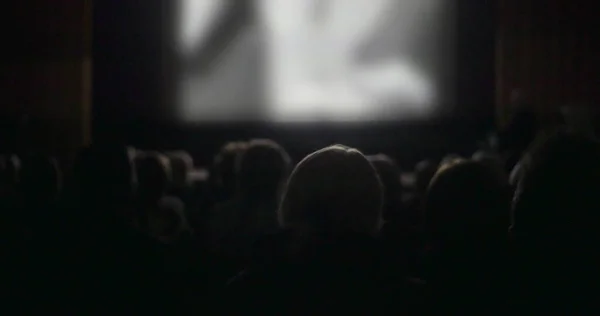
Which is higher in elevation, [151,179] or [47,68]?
[47,68]

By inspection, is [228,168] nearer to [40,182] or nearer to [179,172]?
[179,172]

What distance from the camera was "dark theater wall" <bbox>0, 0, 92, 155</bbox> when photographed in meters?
8.31

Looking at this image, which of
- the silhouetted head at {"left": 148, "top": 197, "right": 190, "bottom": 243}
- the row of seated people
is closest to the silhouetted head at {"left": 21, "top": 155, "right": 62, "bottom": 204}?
the row of seated people

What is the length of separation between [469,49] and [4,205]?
6.44 m

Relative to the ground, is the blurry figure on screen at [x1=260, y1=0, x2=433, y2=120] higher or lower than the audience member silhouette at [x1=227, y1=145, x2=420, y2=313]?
higher

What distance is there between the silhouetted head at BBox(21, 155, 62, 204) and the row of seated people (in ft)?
1.04

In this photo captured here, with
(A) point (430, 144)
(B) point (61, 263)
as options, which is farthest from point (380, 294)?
(A) point (430, 144)

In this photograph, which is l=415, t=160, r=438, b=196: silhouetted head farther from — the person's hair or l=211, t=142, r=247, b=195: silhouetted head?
the person's hair

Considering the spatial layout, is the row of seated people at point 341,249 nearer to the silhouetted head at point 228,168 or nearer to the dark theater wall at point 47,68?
the silhouetted head at point 228,168

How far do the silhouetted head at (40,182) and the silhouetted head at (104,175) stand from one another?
62cm

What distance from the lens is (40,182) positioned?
3.08 m

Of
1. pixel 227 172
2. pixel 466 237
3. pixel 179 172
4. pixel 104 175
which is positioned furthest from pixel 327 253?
pixel 179 172

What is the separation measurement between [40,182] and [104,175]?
0.73m

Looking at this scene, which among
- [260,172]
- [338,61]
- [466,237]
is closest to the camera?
[466,237]
